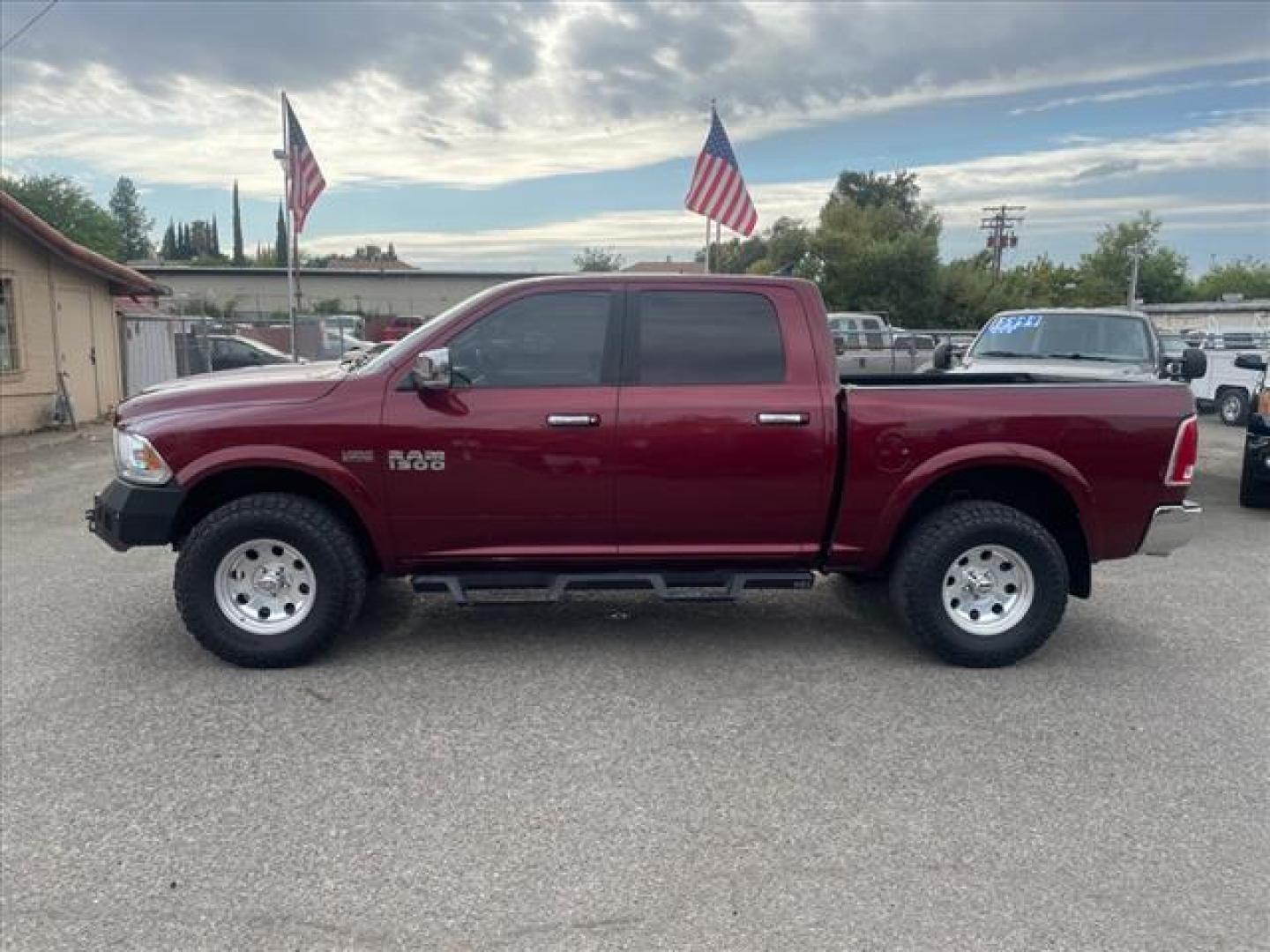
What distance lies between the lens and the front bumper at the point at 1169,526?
5.03 meters

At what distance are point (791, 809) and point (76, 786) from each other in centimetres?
274

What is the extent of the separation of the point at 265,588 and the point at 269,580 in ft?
0.18

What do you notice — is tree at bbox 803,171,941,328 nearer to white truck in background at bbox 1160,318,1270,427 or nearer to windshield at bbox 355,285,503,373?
white truck in background at bbox 1160,318,1270,427

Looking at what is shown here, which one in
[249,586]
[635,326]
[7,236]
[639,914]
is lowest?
[639,914]

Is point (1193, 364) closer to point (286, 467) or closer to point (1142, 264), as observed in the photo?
point (286, 467)

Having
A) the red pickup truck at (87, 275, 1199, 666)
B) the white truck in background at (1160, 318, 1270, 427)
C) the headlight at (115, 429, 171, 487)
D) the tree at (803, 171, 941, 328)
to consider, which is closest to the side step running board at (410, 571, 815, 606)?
the red pickup truck at (87, 275, 1199, 666)

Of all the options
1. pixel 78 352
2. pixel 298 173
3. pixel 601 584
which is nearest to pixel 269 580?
pixel 601 584

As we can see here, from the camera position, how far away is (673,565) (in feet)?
16.9

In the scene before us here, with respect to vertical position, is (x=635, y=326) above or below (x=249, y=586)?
above

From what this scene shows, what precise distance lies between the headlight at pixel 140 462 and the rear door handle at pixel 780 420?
2942 mm

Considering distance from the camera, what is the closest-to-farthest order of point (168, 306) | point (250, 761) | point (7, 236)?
point (250, 761) < point (7, 236) < point (168, 306)

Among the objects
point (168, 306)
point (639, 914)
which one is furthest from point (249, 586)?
point (168, 306)

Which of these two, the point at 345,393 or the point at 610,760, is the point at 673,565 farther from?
the point at 345,393

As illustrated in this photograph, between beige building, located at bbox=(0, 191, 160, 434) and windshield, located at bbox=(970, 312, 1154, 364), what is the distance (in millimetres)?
13532
